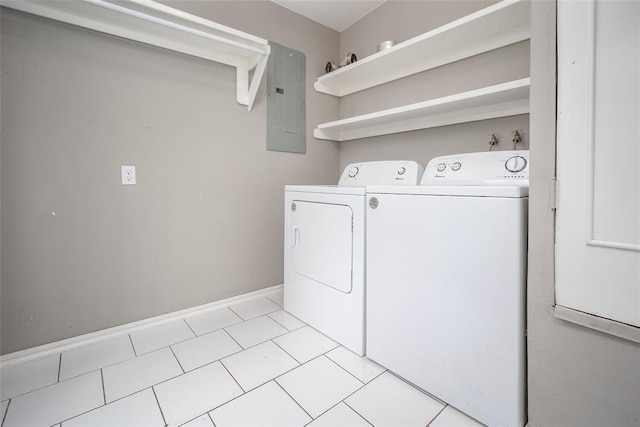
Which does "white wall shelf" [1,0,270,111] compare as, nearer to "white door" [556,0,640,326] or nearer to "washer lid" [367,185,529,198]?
"washer lid" [367,185,529,198]

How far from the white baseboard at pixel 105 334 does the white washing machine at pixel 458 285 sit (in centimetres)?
118

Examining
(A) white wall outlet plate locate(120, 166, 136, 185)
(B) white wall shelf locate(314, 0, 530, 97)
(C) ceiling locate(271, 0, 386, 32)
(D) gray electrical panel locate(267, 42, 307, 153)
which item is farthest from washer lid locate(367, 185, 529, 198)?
(C) ceiling locate(271, 0, 386, 32)

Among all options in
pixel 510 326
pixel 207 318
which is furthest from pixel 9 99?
pixel 510 326

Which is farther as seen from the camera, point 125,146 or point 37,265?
point 125,146

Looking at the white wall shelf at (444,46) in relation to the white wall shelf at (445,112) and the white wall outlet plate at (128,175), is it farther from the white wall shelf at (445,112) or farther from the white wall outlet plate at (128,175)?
the white wall outlet plate at (128,175)

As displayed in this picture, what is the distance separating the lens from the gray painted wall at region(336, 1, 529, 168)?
174cm

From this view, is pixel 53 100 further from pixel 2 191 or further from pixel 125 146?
pixel 2 191

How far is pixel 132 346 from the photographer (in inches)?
64.2

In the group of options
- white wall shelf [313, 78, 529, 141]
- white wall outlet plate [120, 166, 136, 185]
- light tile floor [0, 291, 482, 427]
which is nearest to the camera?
light tile floor [0, 291, 482, 427]

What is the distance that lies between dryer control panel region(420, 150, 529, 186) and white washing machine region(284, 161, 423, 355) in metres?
0.20

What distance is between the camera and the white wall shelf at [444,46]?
5.04 ft

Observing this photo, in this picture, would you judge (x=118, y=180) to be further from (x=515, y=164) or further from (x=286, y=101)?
(x=515, y=164)

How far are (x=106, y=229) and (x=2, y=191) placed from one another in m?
0.46

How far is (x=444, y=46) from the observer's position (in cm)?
186
